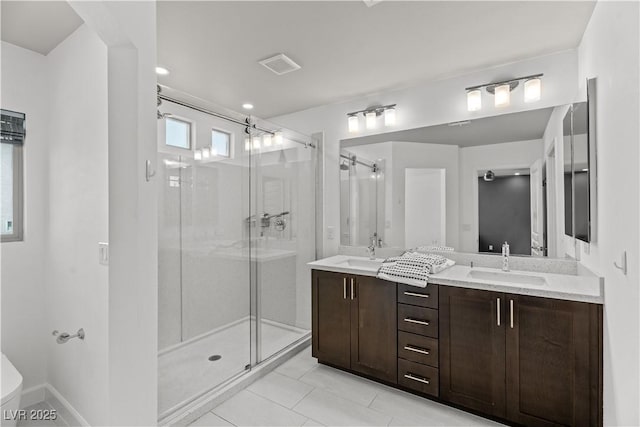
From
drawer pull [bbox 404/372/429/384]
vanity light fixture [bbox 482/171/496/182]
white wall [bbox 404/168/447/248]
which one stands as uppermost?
vanity light fixture [bbox 482/171/496/182]

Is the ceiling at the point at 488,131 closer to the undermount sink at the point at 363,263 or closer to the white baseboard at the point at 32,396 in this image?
the undermount sink at the point at 363,263

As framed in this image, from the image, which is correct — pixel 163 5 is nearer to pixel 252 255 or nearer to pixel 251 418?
pixel 252 255

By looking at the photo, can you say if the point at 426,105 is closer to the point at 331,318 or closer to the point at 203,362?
the point at 331,318

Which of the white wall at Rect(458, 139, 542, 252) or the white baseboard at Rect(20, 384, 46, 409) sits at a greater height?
the white wall at Rect(458, 139, 542, 252)

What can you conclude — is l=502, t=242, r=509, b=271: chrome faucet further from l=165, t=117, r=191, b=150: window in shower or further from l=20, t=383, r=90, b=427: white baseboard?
l=20, t=383, r=90, b=427: white baseboard

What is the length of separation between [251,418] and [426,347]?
126 cm

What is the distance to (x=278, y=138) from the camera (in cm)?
301

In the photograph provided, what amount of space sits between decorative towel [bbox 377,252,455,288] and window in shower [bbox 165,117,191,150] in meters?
1.71

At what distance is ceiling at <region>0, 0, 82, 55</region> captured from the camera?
5.51 ft

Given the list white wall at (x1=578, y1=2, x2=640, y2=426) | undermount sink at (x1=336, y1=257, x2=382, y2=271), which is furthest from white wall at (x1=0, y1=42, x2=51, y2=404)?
white wall at (x1=578, y1=2, x2=640, y2=426)

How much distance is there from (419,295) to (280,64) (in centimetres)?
200

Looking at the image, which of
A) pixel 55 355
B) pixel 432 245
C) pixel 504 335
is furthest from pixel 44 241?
pixel 504 335

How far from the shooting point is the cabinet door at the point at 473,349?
1.92 m

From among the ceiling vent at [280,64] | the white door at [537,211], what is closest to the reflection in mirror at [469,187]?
the white door at [537,211]
